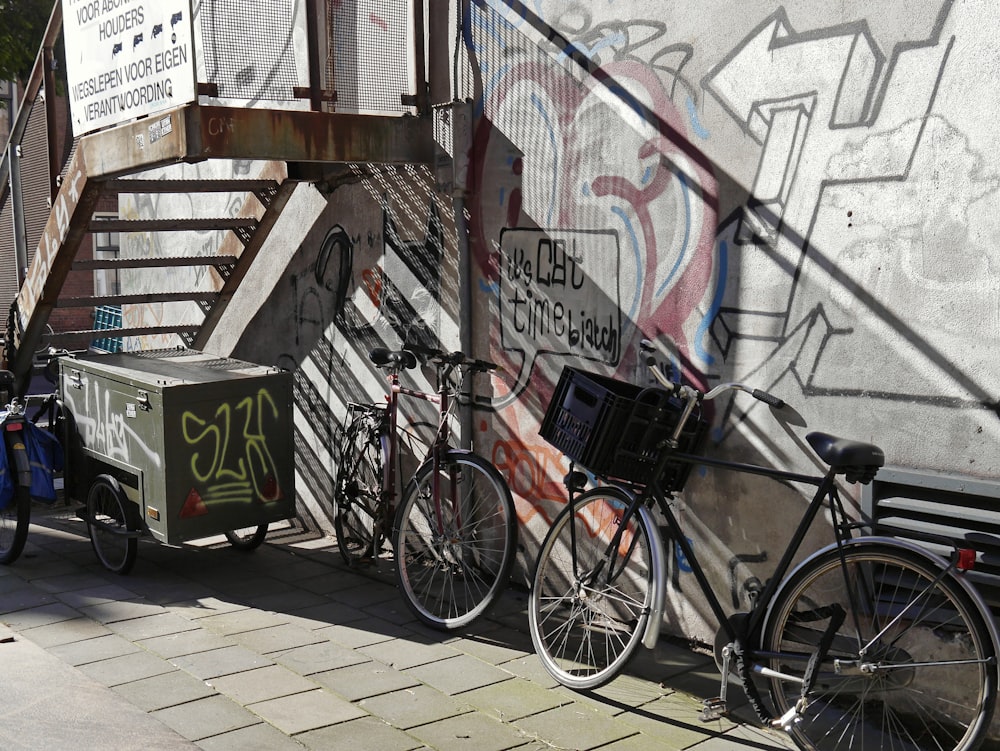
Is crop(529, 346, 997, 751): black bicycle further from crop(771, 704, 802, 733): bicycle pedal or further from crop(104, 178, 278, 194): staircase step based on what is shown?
crop(104, 178, 278, 194): staircase step

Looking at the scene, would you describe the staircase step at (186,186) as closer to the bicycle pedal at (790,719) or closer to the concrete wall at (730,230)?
the concrete wall at (730,230)

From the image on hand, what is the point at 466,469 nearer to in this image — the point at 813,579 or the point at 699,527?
the point at 699,527

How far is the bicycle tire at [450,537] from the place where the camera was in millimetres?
5238

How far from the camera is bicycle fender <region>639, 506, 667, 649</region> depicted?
412 cm

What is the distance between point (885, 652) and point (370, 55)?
418 centimetres

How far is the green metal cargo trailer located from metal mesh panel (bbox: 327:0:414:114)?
5.36ft

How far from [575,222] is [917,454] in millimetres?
2060

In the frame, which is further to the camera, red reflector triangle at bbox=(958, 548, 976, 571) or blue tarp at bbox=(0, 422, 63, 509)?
blue tarp at bbox=(0, 422, 63, 509)

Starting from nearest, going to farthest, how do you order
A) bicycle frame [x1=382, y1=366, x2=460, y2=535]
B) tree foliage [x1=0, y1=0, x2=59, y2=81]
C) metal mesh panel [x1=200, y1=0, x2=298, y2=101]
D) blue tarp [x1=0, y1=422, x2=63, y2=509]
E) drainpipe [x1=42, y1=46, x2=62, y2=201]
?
bicycle frame [x1=382, y1=366, x2=460, y2=535] < metal mesh panel [x1=200, y1=0, x2=298, y2=101] < blue tarp [x1=0, y1=422, x2=63, y2=509] < drainpipe [x1=42, y1=46, x2=62, y2=201] < tree foliage [x1=0, y1=0, x2=59, y2=81]

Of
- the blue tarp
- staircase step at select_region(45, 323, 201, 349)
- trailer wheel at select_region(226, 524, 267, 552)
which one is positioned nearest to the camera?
the blue tarp

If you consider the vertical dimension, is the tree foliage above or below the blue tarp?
above

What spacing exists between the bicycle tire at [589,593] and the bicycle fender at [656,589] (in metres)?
0.01

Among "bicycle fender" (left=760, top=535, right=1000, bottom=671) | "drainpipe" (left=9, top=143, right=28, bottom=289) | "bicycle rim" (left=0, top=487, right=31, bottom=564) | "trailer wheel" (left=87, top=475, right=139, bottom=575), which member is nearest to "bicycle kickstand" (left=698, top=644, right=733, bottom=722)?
"bicycle fender" (left=760, top=535, right=1000, bottom=671)

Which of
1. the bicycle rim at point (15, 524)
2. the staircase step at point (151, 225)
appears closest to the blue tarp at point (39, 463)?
the bicycle rim at point (15, 524)
